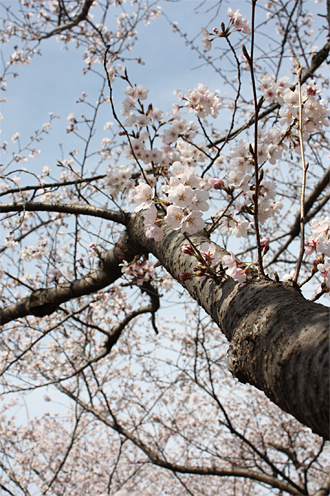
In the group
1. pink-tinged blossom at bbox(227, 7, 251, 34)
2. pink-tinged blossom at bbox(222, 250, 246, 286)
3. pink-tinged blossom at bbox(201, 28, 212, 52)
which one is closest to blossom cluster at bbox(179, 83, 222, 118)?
pink-tinged blossom at bbox(201, 28, 212, 52)

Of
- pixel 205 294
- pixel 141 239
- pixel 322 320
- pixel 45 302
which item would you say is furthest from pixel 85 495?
pixel 322 320

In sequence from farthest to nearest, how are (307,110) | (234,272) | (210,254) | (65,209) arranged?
(65,209) < (307,110) < (210,254) < (234,272)

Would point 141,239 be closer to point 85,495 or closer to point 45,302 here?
point 45,302

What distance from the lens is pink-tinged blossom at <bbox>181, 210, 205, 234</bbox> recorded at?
119 cm

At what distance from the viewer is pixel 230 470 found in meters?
3.36

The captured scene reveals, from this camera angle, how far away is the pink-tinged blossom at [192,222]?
1.19 meters

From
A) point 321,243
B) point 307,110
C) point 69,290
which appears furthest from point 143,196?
point 69,290

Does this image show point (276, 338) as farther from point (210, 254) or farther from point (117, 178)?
point (117, 178)

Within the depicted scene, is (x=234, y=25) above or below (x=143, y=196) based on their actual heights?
above

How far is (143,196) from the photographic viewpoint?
137cm

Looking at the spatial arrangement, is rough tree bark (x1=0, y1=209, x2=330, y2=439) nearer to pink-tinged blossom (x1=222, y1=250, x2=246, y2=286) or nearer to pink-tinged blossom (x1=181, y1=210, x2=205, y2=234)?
pink-tinged blossom (x1=222, y1=250, x2=246, y2=286)

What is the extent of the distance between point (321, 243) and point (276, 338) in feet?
1.89

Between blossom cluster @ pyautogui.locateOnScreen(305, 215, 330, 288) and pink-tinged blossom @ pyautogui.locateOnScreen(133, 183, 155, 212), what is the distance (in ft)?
2.35

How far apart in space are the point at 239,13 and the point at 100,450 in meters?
9.75
